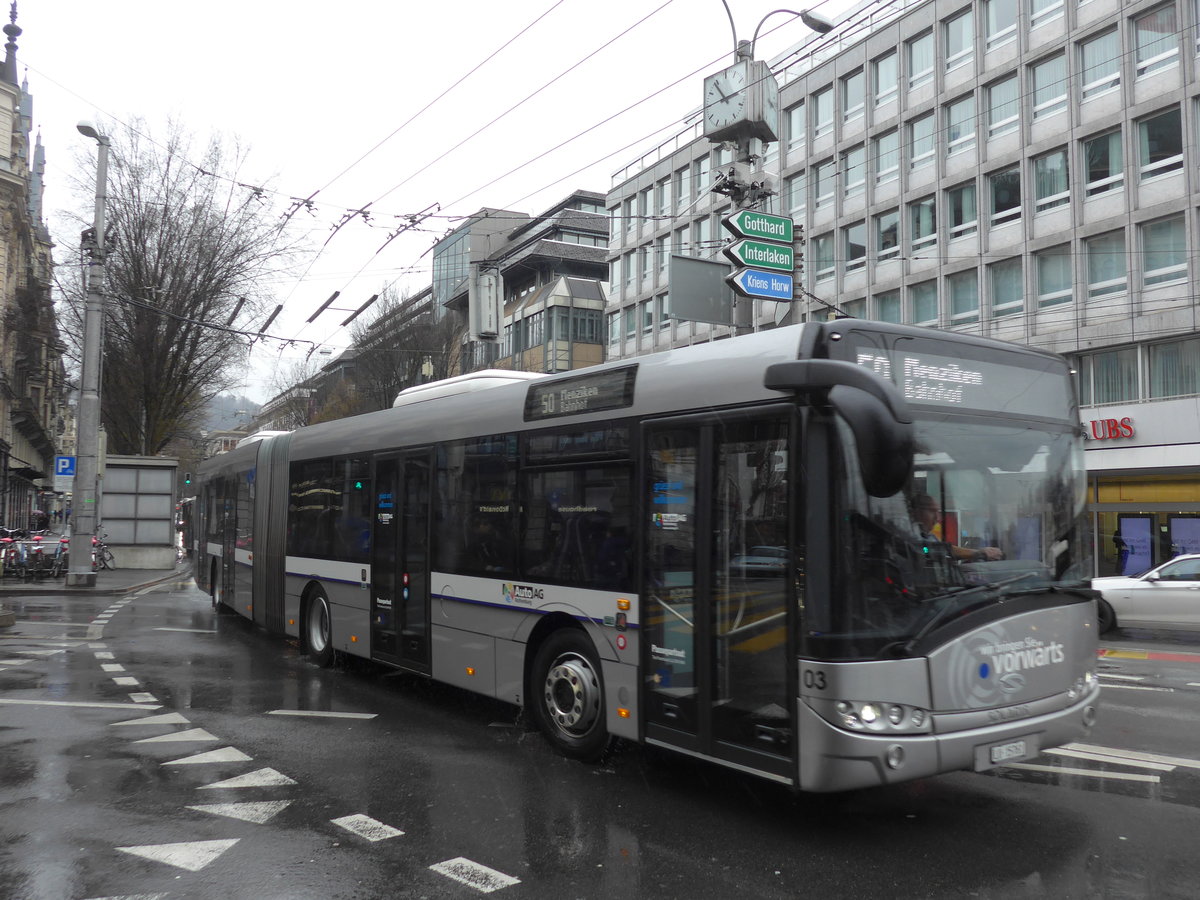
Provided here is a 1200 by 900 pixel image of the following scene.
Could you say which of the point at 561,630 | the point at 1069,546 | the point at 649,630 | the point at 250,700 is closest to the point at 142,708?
the point at 250,700

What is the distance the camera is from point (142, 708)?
8.94 meters

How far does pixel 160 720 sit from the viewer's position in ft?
27.6

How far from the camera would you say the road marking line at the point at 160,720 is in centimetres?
829

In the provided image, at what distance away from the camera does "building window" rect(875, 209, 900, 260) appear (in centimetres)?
A: 3303

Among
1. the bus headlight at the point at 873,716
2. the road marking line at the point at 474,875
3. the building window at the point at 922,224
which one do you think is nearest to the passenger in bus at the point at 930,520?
the bus headlight at the point at 873,716

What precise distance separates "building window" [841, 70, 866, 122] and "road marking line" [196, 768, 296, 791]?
3282 centimetres

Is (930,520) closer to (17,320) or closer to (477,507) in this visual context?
(477,507)

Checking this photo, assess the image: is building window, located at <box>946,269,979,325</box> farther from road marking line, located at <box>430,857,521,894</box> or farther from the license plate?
road marking line, located at <box>430,857,521,894</box>

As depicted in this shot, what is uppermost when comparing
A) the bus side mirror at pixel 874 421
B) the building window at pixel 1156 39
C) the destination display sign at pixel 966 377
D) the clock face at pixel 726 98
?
the building window at pixel 1156 39

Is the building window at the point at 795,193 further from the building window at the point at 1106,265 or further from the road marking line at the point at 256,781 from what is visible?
the road marking line at the point at 256,781

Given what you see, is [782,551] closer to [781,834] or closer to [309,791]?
[781,834]

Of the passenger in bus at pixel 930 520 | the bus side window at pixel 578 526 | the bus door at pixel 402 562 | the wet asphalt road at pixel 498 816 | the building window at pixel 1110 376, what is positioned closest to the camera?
the wet asphalt road at pixel 498 816

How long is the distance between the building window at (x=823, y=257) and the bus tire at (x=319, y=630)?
27.7m

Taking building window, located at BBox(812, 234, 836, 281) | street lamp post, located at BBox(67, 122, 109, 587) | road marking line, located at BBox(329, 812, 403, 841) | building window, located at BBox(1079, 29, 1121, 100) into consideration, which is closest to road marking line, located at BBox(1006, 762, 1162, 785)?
road marking line, located at BBox(329, 812, 403, 841)
